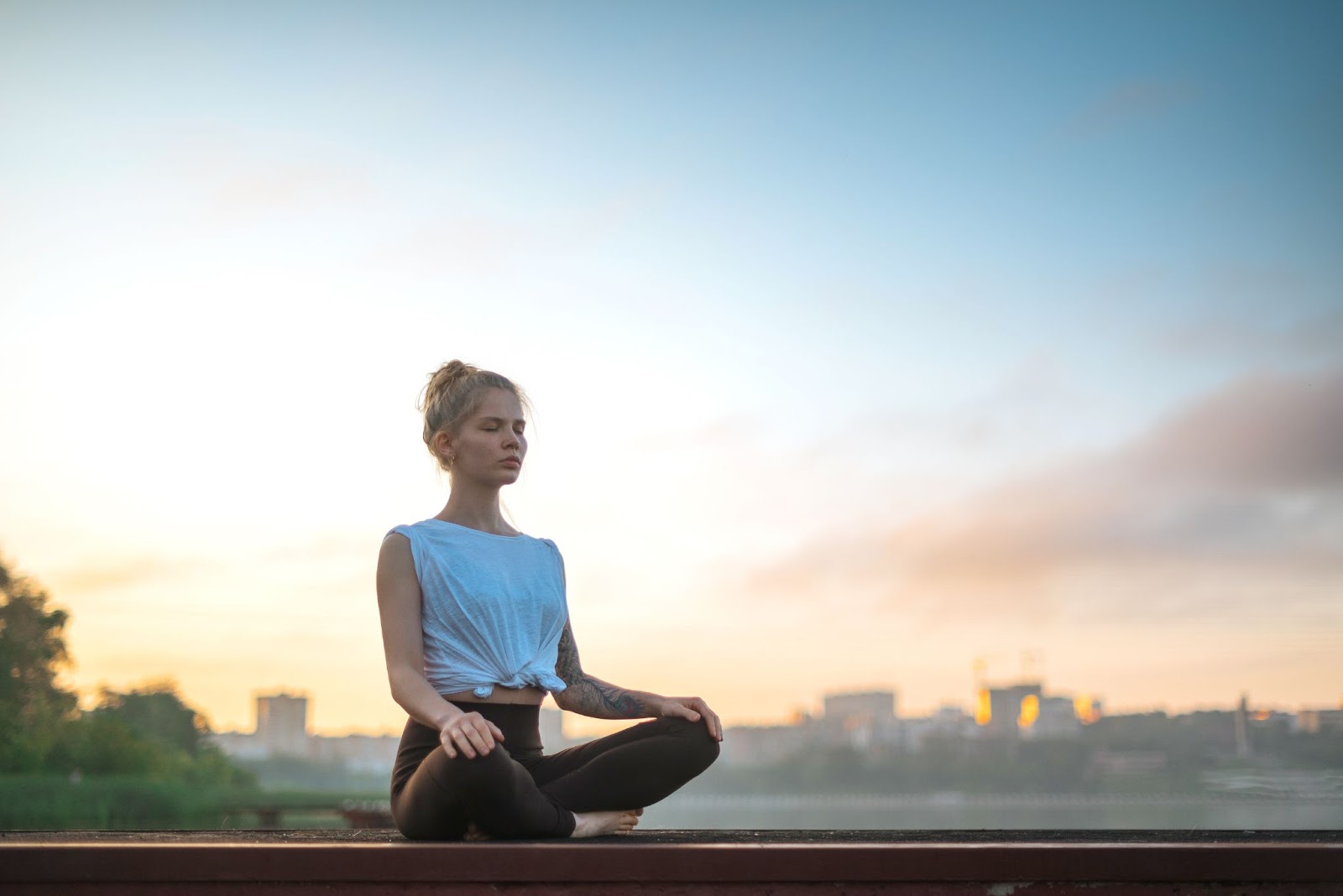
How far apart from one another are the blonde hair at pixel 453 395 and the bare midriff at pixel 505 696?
2.37 feet

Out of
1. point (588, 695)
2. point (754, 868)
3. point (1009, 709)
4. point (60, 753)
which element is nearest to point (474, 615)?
point (588, 695)

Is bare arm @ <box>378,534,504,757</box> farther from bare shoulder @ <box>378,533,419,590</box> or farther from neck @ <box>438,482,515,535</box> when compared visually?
neck @ <box>438,482,515,535</box>

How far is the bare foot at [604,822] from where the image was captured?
10.0ft

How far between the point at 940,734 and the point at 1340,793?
14638 centimetres

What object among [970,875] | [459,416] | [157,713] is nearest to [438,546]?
[459,416]

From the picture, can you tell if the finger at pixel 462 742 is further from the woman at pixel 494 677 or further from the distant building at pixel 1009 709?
the distant building at pixel 1009 709

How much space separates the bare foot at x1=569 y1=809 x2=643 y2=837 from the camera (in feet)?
10.0

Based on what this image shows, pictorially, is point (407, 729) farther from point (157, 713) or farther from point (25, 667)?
point (157, 713)

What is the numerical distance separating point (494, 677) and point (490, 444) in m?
0.70

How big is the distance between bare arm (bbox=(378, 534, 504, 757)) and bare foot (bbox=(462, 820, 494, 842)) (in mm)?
235

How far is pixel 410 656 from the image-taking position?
3.05 m

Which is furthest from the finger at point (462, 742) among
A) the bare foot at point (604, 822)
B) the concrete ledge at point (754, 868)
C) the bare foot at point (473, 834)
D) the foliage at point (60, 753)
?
the foliage at point (60, 753)

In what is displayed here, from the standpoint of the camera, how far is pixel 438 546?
10.6 ft

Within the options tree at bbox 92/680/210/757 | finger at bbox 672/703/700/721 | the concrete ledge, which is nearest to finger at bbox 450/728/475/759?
the concrete ledge
